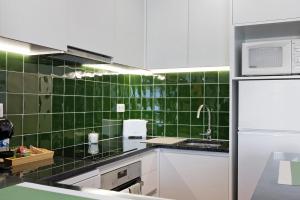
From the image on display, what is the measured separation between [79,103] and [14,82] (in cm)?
70

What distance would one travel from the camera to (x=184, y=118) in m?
3.25

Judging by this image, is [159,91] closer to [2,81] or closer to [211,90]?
[211,90]

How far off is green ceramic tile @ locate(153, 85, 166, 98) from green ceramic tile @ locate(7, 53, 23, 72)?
1.63 meters

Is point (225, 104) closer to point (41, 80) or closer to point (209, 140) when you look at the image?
point (209, 140)

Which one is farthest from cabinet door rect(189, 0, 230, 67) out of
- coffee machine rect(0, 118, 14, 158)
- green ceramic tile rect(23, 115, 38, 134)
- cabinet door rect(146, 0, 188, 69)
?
coffee machine rect(0, 118, 14, 158)

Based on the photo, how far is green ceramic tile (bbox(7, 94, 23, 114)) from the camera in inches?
77.7

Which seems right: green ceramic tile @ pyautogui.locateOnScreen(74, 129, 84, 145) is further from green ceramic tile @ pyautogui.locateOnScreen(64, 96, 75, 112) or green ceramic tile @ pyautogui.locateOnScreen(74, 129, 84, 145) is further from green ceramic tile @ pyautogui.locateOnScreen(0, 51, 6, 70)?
green ceramic tile @ pyautogui.locateOnScreen(0, 51, 6, 70)

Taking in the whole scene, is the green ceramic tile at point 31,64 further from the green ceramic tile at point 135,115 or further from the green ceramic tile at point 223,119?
the green ceramic tile at point 223,119

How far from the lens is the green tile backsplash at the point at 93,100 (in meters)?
2.07

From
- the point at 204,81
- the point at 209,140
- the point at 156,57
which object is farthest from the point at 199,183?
Answer: the point at 156,57

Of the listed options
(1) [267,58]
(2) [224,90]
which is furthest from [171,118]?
(1) [267,58]

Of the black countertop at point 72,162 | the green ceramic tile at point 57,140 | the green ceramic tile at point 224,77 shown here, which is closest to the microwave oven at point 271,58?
the green ceramic tile at point 224,77

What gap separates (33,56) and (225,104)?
1.86m

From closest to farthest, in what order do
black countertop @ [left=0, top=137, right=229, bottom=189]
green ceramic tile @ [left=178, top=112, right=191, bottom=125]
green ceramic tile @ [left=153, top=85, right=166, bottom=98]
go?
1. black countertop @ [left=0, top=137, right=229, bottom=189]
2. green ceramic tile @ [left=178, top=112, right=191, bottom=125]
3. green ceramic tile @ [left=153, top=85, right=166, bottom=98]
